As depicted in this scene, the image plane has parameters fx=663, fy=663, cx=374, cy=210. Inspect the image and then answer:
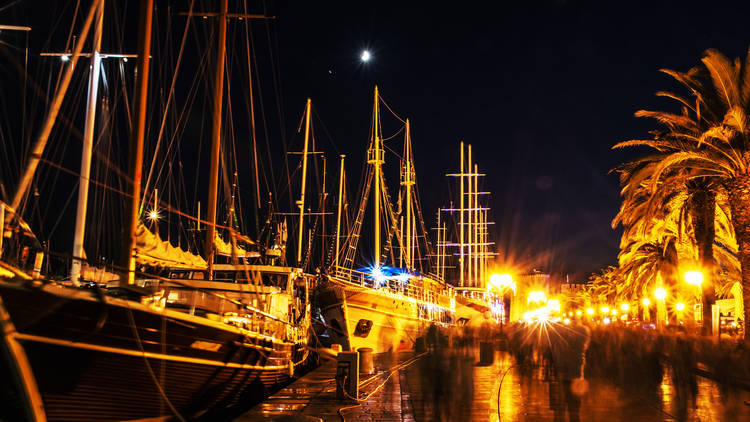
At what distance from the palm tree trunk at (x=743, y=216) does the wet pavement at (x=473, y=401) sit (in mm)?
3627

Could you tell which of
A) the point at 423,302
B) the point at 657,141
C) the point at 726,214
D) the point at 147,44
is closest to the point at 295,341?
the point at 147,44

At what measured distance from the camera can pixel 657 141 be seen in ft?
65.0

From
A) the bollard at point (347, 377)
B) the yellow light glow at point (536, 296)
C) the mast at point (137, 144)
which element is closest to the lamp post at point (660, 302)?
the yellow light glow at point (536, 296)

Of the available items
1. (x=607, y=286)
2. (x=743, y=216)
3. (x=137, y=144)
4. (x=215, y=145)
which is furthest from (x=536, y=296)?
(x=607, y=286)

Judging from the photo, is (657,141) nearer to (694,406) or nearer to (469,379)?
(694,406)

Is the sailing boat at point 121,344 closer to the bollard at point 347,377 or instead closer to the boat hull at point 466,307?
the bollard at point 347,377

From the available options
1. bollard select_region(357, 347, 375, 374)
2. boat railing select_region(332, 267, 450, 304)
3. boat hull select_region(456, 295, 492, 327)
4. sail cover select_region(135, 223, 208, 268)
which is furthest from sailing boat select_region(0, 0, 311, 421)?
boat hull select_region(456, 295, 492, 327)

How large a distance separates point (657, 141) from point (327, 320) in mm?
16655

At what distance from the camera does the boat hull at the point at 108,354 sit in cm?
912

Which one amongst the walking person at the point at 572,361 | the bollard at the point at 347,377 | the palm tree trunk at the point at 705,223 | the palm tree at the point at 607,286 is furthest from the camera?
the palm tree at the point at 607,286

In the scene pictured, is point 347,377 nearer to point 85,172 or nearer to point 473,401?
point 473,401

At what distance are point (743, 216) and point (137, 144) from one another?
15.7 m

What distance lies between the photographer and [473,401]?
1234 cm

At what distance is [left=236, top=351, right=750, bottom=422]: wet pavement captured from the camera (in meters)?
10.9
